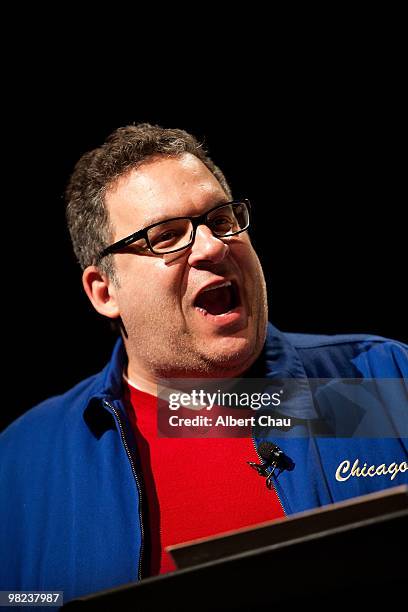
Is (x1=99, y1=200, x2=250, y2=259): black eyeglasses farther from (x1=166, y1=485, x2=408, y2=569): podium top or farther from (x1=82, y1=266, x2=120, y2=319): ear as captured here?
(x1=166, y1=485, x2=408, y2=569): podium top

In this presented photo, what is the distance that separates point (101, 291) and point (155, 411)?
48cm

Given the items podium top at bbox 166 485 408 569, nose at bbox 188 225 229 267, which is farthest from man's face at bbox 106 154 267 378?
podium top at bbox 166 485 408 569

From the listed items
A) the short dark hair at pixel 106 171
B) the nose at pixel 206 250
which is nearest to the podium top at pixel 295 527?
the nose at pixel 206 250

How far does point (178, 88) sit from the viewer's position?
2455 mm

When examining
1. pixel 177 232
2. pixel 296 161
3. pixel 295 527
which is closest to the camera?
pixel 295 527

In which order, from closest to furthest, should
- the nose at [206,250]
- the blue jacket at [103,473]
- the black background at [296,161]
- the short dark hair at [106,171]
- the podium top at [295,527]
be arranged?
1. the podium top at [295,527]
2. the blue jacket at [103,473]
3. the nose at [206,250]
4. the short dark hair at [106,171]
5. the black background at [296,161]

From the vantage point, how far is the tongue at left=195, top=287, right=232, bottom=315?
1.87m

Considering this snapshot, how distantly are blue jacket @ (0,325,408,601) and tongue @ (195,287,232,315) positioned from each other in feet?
0.75

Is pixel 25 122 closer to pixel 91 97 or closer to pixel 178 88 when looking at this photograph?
pixel 91 97

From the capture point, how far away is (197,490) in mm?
1753

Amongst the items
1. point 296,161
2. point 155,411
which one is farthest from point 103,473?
point 296,161

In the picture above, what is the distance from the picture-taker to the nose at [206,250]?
1.82 metres

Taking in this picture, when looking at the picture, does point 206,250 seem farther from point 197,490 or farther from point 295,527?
point 295,527

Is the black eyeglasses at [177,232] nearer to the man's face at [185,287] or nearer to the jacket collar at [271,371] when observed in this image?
the man's face at [185,287]
